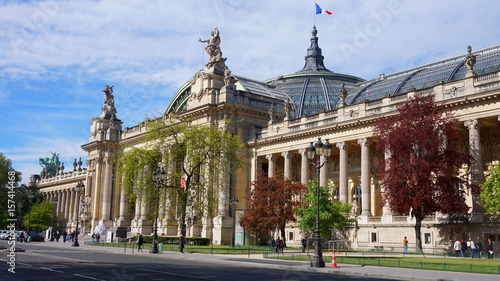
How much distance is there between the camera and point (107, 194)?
277 feet

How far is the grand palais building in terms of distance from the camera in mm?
40531

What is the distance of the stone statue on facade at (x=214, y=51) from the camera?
63.1 meters

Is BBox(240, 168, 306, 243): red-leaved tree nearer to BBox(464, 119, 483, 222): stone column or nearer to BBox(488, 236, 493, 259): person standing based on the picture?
BBox(464, 119, 483, 222): stone column

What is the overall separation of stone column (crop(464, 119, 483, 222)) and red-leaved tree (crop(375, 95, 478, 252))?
1329mm

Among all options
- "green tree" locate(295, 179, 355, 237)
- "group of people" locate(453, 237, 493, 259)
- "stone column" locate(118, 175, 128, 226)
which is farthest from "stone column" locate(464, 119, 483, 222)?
"stone column" locate(118, 175, 128, 226)

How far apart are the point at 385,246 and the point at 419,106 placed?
13502 mm

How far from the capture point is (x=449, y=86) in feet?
139

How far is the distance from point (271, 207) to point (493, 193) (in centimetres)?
1986

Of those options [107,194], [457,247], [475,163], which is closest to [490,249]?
[457,247]

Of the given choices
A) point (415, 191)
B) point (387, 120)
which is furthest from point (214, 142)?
point (415, 191)

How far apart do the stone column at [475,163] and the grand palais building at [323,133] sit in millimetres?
82

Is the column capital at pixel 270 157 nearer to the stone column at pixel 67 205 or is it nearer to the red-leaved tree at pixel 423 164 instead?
the red-leaved tree at pixel 423 164

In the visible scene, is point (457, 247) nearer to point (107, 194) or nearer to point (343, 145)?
point (343, 145)

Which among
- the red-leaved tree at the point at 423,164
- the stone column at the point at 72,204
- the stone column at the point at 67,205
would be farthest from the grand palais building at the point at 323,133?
the stone column at the point at 67,205
